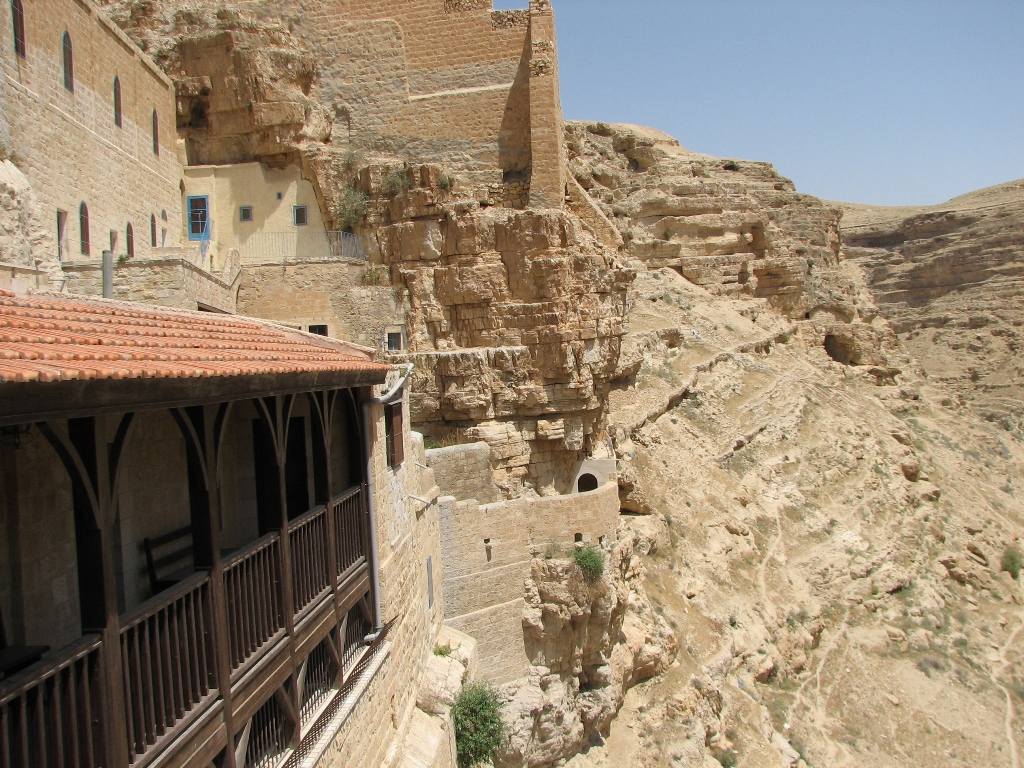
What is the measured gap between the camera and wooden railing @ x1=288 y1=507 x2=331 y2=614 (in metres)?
6.30

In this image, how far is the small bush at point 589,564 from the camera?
12.9m

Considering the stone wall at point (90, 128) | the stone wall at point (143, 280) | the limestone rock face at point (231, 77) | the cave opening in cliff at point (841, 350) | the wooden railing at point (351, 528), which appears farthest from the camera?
the cave opening in cliff at point (841, 350)

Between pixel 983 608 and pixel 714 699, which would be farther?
pixel 983 608

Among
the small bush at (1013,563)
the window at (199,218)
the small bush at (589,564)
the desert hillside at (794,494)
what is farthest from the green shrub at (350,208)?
the small bush at (1013,563)

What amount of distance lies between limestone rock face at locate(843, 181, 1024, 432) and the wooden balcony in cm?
3665

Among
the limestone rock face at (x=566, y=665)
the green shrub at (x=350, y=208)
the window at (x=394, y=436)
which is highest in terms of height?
the green shrub at (x=350, y=208)

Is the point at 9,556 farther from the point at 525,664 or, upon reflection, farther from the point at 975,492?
the point at 975,492

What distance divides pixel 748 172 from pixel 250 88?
1080 inches

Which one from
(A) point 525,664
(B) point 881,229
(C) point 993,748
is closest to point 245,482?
(A) point 525,664

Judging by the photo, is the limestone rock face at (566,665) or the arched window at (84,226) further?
the arched window at (84,226)

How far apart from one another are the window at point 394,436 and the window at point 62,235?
8.14 meters

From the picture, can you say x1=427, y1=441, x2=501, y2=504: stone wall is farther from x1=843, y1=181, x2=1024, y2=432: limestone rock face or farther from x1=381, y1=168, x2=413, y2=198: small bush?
x1=843, y1=181, x2=1024, y2=432: limestone rock face

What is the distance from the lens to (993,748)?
16906 mm

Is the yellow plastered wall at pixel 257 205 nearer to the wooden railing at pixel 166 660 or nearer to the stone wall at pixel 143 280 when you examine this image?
the stone wall at pixel 143 280
